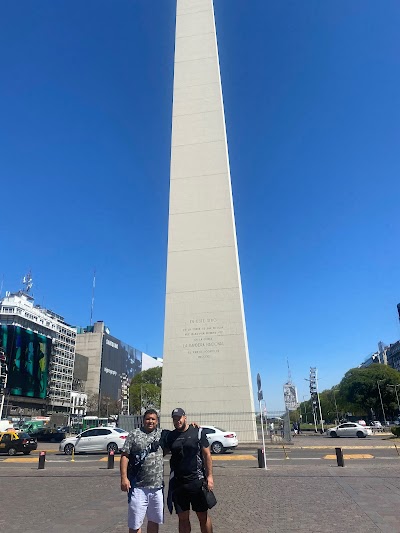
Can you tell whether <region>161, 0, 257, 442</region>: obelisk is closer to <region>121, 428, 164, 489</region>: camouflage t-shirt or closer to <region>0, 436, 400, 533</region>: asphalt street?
<region>0, 436, 400, 533</region>: asphalt street

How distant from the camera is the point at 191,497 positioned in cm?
455

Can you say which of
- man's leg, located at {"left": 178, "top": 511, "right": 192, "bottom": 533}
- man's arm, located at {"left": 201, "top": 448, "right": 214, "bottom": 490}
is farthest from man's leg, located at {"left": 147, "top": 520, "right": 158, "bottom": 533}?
man's arm, located at {"left": 201, "top": 448, "right": 214, "bottom": 490}

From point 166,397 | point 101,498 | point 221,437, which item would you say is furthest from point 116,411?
point 101,498

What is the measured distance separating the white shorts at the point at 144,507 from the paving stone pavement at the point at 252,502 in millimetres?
1983

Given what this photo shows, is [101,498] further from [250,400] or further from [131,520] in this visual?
[250,400]

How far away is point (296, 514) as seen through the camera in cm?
691

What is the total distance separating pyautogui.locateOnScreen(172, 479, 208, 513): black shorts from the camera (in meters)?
4.53

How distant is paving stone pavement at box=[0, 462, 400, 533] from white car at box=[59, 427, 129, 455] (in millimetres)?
8829

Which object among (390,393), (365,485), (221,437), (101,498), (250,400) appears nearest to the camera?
(101,498)

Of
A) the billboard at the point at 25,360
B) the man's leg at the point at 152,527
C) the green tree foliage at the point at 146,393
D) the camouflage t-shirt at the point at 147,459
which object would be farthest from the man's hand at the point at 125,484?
the green tree foliage at the point at 146,393

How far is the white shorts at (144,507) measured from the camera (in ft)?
14.7

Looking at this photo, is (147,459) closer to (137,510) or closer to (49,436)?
(137,510)

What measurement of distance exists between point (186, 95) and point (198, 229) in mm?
12215

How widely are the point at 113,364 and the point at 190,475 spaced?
426ft
